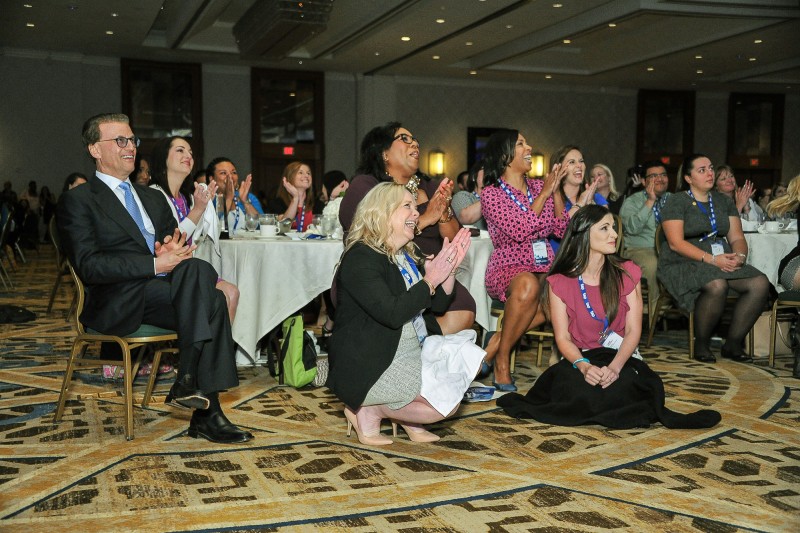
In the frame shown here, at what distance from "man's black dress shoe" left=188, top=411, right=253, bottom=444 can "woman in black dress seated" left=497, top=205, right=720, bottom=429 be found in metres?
1.28

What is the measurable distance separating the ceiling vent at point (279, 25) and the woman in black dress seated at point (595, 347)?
23.4 feet

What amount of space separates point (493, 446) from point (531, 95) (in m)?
15.5

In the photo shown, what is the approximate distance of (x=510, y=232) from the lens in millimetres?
4496

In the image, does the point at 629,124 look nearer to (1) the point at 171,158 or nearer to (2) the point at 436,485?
(1) the point at 171,158

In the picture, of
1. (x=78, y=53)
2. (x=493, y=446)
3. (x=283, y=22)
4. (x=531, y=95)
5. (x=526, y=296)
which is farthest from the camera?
(x=531, y=95)

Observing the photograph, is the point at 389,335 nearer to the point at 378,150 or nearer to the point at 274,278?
the point at 378,150

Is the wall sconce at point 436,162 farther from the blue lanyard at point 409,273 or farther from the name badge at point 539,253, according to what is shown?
the blue lanyard at point 409,273

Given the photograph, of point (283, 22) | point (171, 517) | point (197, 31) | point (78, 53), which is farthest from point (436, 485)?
point (78, 53)

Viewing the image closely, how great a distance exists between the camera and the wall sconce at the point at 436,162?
1720 centimetres

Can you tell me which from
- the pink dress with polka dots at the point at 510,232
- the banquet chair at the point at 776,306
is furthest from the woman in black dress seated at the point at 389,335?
the banquet chair at the point at 776,306

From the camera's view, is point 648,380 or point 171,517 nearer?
point 171,517

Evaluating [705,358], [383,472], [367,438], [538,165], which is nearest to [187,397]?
[367,438]

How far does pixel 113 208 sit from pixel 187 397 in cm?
92

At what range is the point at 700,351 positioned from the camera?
5.34m
